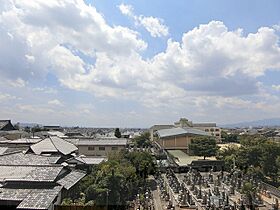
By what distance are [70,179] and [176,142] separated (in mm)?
44633

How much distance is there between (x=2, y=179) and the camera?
20047mm

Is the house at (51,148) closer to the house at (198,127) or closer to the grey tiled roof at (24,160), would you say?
the grey tiled roof at (24,160)

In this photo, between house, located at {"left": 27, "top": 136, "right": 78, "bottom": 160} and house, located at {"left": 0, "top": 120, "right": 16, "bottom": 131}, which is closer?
house, located at {"left": 27, "top": 136, "right": 78, "bottom": 160}

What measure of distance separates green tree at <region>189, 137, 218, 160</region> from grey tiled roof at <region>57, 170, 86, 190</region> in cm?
3058

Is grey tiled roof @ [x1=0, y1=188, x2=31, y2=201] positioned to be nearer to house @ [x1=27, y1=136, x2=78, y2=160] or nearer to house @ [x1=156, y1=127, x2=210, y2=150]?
house @ [x1=27, y1=136, x2=78, y2=160]

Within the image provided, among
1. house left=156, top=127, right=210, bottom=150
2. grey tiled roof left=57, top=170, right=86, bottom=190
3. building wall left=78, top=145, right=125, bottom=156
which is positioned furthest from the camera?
house left=156, top=127, right=210, bottom=150

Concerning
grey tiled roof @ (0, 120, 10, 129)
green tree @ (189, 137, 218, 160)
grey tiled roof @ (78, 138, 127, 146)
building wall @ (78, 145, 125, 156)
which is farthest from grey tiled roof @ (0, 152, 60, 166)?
grey tiled roof @ (0, 120, 10, 129)

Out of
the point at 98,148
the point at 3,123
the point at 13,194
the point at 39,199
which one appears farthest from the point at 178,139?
the point at 39,199

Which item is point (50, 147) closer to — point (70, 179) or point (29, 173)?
point (70, 179)

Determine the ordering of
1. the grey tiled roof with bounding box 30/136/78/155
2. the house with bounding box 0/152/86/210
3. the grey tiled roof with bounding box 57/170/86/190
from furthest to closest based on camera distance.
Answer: the grey tiled roof with bounding box 30/136/78/155
the grey tiled roof with bounding box 57/170/86/190
the house with bounding box 0/152/86/210

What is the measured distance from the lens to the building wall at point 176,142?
65.6 metres

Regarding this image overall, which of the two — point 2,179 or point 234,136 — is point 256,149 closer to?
point 2,179

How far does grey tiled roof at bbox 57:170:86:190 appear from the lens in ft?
71.2

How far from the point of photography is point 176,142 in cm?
6631
